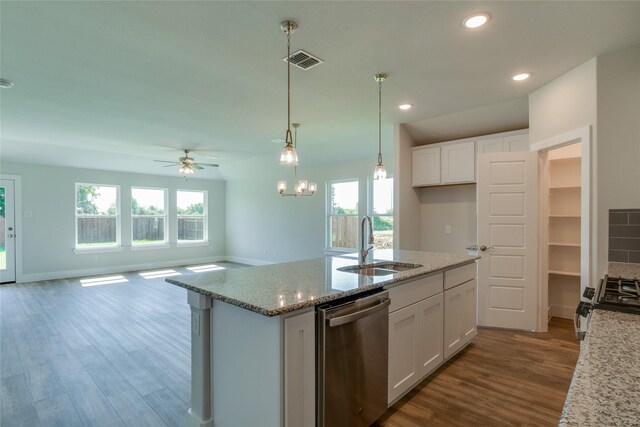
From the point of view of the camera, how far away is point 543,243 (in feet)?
11.9

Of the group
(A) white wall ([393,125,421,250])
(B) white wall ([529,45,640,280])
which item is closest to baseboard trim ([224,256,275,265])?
(A) white wall ([393,125,421,250])

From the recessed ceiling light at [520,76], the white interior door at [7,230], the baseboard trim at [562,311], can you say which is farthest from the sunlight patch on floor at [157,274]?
the recessed ceiling light at [520,76]

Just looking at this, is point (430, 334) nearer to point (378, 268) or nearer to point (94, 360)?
point (378, 268)

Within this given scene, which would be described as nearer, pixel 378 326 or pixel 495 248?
pixel 378 326

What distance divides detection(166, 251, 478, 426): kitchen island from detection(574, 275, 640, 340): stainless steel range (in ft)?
3.10

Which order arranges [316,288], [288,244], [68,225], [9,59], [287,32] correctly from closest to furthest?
[316,288]
[287,32]
[9,59]
[68,225]
[288,244]

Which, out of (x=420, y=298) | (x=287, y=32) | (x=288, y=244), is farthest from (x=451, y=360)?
(x=288, y=244)

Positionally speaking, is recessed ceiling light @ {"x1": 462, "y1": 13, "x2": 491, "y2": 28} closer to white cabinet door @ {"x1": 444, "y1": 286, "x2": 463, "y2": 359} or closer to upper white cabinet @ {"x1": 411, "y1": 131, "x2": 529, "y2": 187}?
white cabinet door @ {"x1": 444, "y1": 286, "x2": 463, "y2": 359}

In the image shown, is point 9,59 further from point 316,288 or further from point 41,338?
point 316,288

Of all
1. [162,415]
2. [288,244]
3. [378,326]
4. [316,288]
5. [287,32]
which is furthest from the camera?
[288,244]

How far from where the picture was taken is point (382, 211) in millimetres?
6414

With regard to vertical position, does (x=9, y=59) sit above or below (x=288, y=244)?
above

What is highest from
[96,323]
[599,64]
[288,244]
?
[599,64]

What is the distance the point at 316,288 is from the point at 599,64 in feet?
10.0
